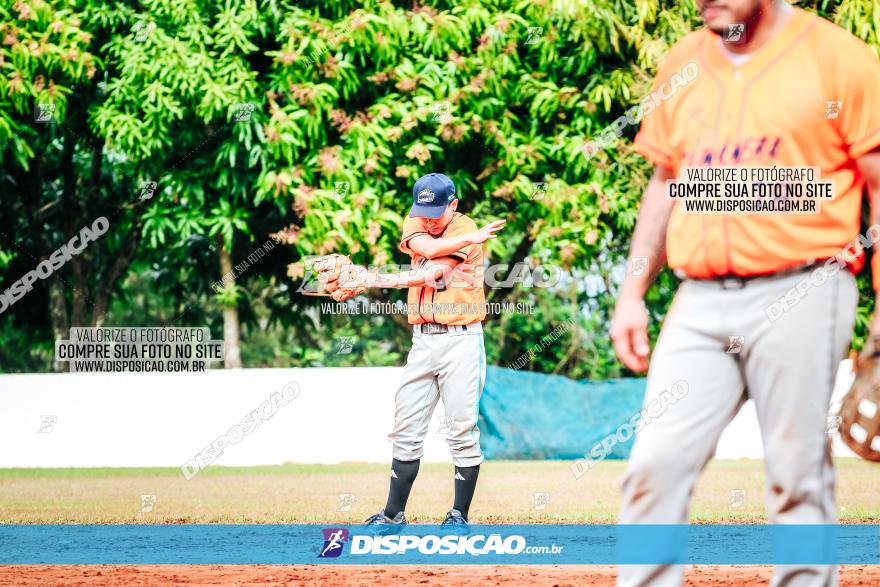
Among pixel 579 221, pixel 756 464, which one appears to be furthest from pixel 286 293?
pixel 756 464

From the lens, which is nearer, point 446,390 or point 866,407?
point 866,407

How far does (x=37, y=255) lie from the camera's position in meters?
20.8

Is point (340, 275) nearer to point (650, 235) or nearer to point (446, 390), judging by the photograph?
point (446, 390)

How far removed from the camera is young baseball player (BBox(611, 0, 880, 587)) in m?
3.67

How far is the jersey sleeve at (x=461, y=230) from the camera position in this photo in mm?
7992

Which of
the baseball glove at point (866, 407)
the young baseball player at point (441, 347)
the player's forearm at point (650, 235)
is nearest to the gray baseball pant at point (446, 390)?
the young baseball player at point (441, 347)

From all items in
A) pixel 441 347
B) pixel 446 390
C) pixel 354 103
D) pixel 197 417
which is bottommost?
pixel 197 417

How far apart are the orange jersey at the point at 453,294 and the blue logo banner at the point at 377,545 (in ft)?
4.62

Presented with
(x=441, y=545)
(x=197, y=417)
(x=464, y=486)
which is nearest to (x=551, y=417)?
(x=197, y=417)

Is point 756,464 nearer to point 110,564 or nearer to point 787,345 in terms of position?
point 110,564

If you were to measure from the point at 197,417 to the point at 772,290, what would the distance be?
41.5 feet

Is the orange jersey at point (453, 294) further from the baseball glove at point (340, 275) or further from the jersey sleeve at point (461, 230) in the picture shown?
the baseball glove at point (340, 275)

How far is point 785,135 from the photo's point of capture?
3713 mm

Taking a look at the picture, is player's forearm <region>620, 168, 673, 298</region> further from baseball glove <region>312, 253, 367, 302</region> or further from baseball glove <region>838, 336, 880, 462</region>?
baseball glove <region>312, 253, 367, 302</region>
